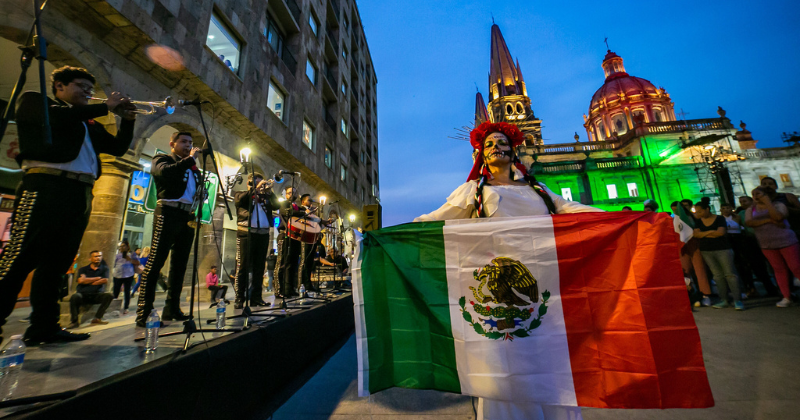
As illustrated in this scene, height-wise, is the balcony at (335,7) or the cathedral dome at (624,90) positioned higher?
the cathedral dome at (624,90)

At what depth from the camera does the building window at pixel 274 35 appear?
37.0ft

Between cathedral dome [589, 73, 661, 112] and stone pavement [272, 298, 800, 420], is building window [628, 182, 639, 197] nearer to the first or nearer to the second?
cathedral dome [589, 73, 661, 112]

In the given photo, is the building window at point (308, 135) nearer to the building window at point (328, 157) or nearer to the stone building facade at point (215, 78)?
the stone building facade at point (215, 78)

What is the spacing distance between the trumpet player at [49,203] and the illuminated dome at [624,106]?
4861 cm

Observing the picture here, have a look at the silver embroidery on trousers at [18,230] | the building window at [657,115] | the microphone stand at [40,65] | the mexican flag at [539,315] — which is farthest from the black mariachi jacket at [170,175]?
the building window at [657,115]

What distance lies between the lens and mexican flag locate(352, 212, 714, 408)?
5.50 ft

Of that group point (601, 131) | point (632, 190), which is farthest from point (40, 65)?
point (601, 131)

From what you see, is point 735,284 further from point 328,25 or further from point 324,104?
point 328,25

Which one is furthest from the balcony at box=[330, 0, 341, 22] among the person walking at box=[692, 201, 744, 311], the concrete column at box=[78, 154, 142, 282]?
the person walking at box=[692, 201, 744, 311]

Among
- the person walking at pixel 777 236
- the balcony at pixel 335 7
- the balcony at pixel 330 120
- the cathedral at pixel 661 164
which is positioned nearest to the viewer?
the person walking at pixel 777 236

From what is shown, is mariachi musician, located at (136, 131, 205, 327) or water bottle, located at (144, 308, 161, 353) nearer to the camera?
water bottle, located at (144, 308, 161, 353)

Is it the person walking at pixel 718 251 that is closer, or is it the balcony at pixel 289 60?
the person walking at pixel 718 251

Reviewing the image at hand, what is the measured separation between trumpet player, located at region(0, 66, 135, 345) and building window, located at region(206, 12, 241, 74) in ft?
23.0

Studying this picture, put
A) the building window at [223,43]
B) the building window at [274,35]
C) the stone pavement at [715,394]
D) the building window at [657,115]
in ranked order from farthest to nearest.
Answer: the building window at [657,115] → the building window at [274,35] → the building window at [223,43] → the stone pavement at [715,394]
